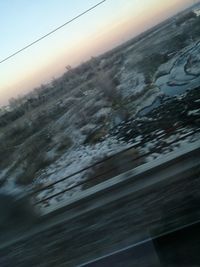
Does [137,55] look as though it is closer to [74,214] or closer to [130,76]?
[130,76]

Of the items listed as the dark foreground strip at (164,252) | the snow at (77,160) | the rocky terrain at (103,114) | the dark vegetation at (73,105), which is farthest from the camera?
the dark vegetation at (73,105)

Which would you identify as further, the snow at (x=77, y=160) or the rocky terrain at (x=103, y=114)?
the snow at (x=77, y=160)

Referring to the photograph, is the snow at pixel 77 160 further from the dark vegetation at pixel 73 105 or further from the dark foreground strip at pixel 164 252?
the dark foreground strip at pixel 164 252

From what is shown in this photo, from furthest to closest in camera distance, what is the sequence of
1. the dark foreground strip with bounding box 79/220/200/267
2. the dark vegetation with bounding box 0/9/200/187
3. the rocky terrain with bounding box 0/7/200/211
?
the dark vegetation with bounding box 0/9/200/187 → the rocky terrain with bounding box 0/7/200/211 → the dark foreground strip with bounding box 79/220/200/267

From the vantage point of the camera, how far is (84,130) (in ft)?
69.6

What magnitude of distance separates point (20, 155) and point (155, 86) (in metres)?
9.56

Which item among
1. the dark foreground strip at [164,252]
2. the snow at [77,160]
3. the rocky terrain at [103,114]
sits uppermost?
the rocky terrain at [103,114]

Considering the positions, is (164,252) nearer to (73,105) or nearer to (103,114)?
(103,114)

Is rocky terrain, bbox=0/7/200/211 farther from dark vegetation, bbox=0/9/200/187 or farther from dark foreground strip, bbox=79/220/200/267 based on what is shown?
dark foreground strip, bbox=79/220/200/267

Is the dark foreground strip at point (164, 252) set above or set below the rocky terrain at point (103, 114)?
below

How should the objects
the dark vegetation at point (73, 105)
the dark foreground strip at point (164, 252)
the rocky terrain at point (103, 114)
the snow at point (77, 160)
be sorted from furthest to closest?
the dark vegetation at point (73, 105) < the snow at point (77, 160) < the rocky terrain at point (103, 114) < the dark foreground strip at point (164, 252)

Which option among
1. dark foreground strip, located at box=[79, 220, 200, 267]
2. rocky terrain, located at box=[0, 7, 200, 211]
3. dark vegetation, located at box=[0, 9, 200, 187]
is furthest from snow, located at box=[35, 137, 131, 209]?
dark foreground strip, located at box=[79, 220, 200, 267]

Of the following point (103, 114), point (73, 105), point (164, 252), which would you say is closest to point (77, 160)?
point (103, 114)

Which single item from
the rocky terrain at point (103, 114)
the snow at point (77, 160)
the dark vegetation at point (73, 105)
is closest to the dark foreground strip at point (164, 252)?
the rocky terrain at point (103, 114)
